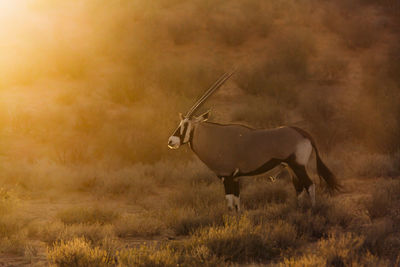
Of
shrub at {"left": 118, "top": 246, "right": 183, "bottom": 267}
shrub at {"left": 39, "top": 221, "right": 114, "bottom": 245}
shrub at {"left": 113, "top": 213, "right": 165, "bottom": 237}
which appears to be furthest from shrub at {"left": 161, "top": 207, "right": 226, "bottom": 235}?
shrub at {"left": 118, "top": 246, "right": 183, "bottom": 267}

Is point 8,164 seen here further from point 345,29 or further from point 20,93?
point 345,29

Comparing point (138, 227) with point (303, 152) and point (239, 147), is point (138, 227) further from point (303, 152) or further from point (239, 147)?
point (303, 152)

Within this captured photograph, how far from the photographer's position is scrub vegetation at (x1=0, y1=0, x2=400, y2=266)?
7031 mm

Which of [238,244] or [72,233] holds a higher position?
[72,233]

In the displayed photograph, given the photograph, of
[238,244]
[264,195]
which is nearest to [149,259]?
[238,244]

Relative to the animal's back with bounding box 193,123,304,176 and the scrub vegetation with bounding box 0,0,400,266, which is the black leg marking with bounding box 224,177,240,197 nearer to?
the animal's back with bounding box 193,123,304,176

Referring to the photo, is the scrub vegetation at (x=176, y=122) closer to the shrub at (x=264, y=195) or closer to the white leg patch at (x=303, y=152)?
the shrub at (x=264, y=195)

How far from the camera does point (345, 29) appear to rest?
2177cm

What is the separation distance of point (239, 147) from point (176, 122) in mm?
6791

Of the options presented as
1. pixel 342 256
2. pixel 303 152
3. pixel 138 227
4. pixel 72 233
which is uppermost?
pixel 303 152

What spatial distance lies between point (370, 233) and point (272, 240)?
1261 millimetres

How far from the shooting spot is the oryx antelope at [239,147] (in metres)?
7.84

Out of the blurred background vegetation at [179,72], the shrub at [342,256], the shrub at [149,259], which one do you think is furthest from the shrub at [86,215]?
the blurred background vegetation at [179,72]

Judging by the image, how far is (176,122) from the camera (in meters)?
14.6
